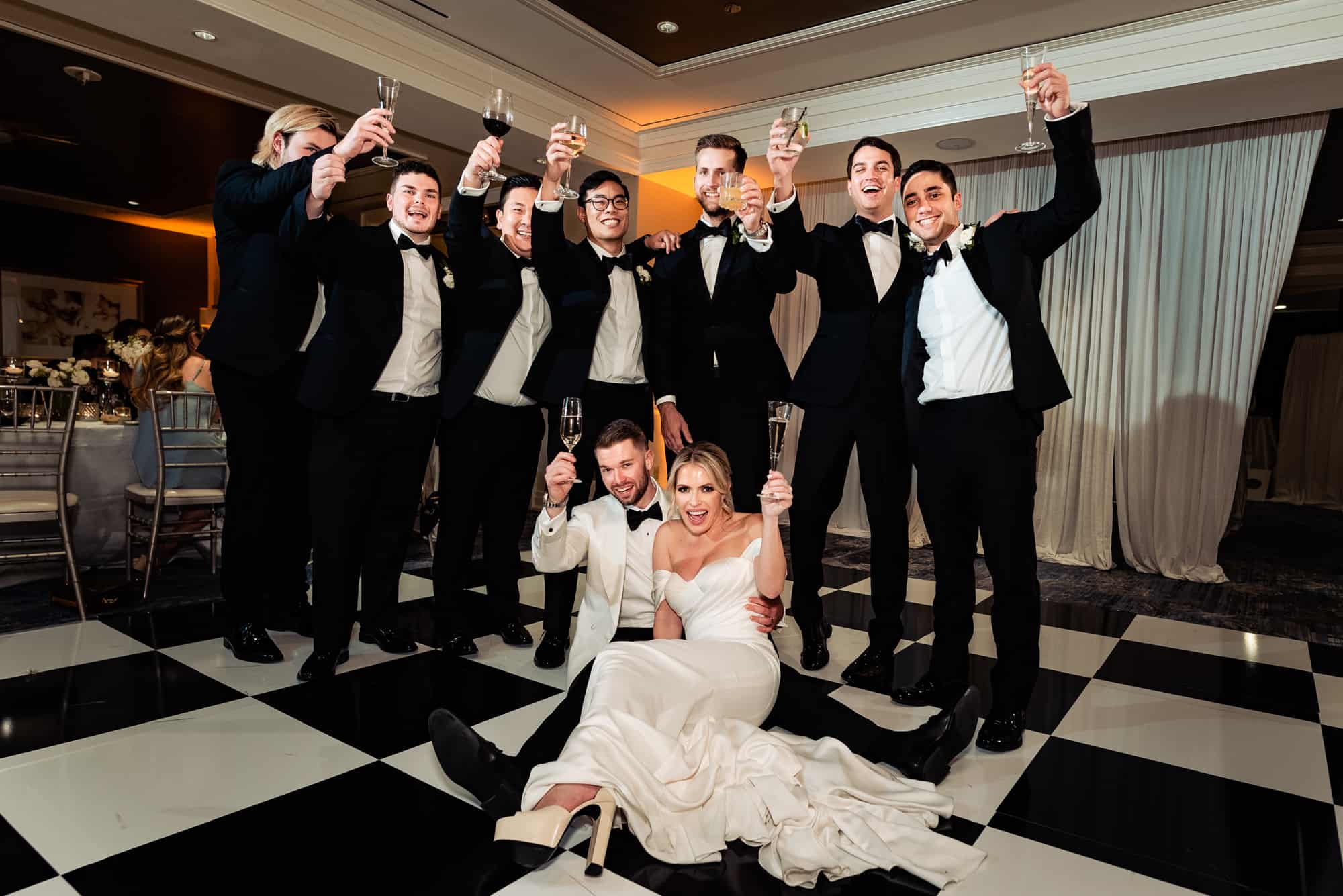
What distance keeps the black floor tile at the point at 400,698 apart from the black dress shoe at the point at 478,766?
341mm

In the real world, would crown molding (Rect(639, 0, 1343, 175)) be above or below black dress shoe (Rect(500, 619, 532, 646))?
above

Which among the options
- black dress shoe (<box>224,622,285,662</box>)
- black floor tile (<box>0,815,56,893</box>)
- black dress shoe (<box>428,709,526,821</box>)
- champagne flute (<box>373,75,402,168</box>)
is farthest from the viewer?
black dress shoe (<box>224,622,285,662</box>)

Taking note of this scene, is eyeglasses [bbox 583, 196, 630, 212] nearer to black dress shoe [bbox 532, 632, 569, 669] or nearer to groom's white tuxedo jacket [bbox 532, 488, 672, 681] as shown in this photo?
groom's white tuxedo jacket [bbox 532, 488, 672, 681]

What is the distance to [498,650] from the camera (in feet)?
9.51

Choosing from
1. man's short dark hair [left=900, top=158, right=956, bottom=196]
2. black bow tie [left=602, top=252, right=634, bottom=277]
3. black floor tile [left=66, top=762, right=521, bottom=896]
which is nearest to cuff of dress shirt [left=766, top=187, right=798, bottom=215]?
man's short dark hair [left=900, top=158, right=956, bottom=196]

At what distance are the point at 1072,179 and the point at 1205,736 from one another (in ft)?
5.35

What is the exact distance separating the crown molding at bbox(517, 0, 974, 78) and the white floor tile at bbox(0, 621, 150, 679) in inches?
140

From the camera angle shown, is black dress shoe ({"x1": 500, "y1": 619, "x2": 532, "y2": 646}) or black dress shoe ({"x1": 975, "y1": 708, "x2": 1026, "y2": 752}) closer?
black dress shoe ({"x1": 975, "y1": 708, "x2": 1026, "y2": 752})

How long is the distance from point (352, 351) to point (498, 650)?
1148 mm

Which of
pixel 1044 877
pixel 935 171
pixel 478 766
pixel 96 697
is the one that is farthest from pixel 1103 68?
pixel 96 697

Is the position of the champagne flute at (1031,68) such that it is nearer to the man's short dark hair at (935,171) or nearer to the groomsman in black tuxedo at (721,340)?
the man's short dark hair at (935,171)

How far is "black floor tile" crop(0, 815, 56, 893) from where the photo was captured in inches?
57.7

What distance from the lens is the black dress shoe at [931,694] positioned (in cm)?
247

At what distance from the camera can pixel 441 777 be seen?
1920 millimetres
